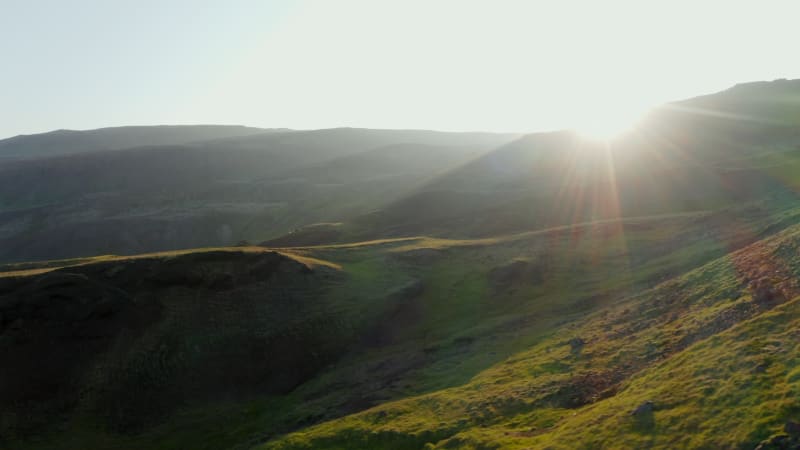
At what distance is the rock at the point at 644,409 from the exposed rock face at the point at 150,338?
32.6m

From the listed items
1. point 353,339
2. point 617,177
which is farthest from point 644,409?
point 617,177

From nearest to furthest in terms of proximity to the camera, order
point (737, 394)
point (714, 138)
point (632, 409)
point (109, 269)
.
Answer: point (737, 394) < point (632, 409) < point (109, 269) < point (714, 138)

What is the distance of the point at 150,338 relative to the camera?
52719 millimetres

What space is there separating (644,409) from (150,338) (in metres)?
43.9

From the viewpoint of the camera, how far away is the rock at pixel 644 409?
86.6ft

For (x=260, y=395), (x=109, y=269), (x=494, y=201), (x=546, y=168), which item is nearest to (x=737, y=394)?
(x=260, y=395)

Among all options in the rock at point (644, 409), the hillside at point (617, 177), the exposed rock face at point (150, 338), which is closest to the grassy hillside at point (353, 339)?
the exposed rock face at point (150, 338)

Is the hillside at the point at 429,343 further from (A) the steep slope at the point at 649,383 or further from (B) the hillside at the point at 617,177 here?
(B) the hillside at the point at 617,177

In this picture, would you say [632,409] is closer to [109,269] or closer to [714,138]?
[109,269]

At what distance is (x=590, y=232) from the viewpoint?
261ft

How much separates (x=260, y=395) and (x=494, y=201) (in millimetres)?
92658

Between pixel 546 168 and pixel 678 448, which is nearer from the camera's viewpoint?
pixel 678 448

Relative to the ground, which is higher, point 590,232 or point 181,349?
point 590,232

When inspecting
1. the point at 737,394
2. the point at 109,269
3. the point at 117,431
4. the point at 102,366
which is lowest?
the point at 117,431
